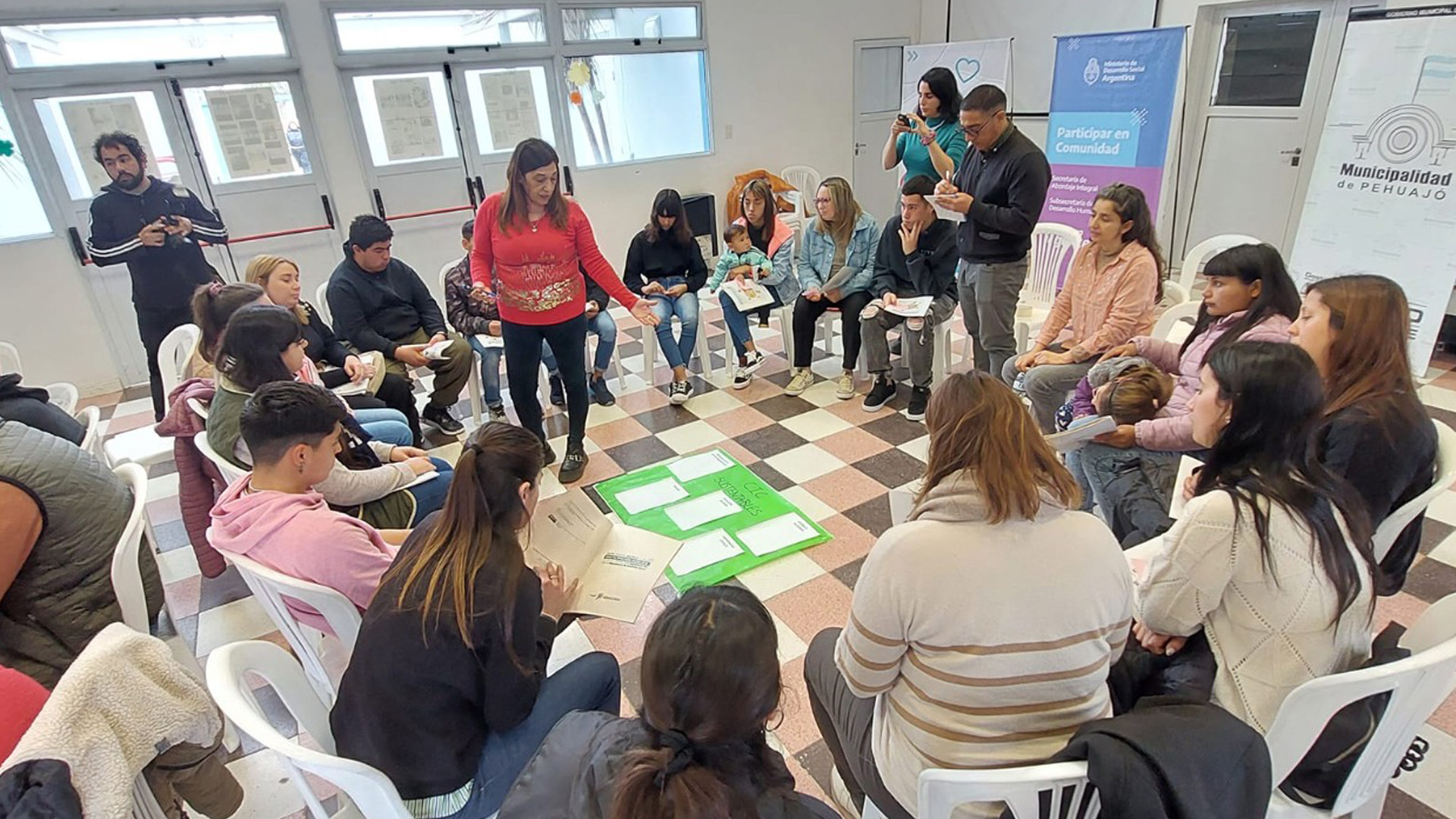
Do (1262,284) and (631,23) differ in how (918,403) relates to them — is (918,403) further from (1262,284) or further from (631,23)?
(631,23)

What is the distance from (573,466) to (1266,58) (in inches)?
188

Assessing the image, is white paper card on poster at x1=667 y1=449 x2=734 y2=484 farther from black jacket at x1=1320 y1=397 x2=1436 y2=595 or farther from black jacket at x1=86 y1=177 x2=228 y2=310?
black jacket at x1=86 y1=177 x2=228 y2=310

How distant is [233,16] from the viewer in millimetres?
4359

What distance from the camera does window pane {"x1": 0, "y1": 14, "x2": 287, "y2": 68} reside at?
13.0 ft

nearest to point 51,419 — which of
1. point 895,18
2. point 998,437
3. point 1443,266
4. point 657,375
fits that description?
point 998,437

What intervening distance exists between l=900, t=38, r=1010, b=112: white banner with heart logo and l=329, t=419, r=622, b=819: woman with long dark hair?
5.12 metres

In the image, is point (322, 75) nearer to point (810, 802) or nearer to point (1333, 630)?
point (810, 802)

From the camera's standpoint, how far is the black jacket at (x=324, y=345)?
10.2 feet

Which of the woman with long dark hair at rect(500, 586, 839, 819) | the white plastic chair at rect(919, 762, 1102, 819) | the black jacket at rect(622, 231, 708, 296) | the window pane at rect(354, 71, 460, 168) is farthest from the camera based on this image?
the window pane at rect(354, 71, 460, 168)

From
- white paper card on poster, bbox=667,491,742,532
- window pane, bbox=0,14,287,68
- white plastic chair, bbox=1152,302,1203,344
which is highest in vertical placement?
window pane, bbox=0,14,287,68

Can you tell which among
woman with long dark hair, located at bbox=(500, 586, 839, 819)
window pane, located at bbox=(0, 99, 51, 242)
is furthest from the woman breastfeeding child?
window pane, located at bbox=(0, 99, 51, 242)

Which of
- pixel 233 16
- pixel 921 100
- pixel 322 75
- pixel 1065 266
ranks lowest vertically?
pixel 1065 266

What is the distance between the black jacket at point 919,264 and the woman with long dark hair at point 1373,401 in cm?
178

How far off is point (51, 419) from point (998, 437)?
240 cm
